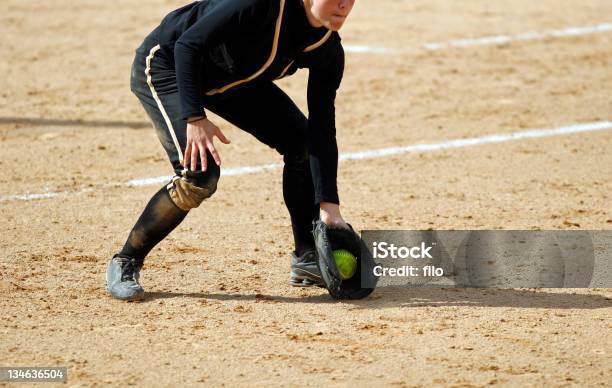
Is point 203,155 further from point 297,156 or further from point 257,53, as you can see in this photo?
point 297,156

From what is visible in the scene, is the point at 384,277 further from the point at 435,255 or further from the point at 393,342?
the point at 393,342

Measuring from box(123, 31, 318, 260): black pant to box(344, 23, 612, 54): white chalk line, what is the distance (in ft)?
20.9

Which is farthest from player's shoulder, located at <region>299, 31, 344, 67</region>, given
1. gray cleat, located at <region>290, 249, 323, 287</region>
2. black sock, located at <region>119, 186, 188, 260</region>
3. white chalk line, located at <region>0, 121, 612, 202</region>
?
white chalk line, located at <region>0, 121, 612, 202</region>

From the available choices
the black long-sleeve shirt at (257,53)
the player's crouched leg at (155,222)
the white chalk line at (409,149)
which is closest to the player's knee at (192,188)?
the player's crouched leg at (155,222)

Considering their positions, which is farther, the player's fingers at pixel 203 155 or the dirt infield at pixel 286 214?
the player's fingers at pixel 203 155

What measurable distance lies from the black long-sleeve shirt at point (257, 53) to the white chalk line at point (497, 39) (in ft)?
21.5

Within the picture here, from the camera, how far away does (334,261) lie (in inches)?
221

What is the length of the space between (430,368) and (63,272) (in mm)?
2243

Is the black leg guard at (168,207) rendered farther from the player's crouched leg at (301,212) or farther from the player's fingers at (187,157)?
the player's crouched leg at (301,212)

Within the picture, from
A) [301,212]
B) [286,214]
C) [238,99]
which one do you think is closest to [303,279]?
[301,212]

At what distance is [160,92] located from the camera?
5543mm

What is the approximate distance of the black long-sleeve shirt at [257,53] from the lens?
17.0 ft

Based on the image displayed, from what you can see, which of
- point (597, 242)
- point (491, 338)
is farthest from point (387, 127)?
point (491, 338)

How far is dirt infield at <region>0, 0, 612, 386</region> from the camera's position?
4.90m
